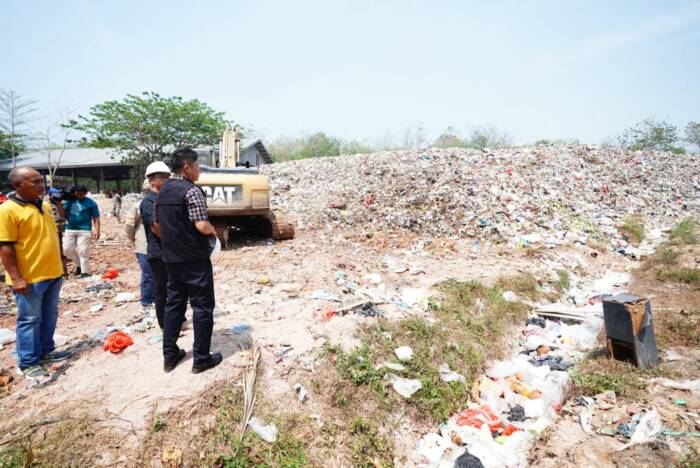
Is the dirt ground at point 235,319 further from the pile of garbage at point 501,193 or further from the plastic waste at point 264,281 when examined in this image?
the pile of garbage at point 501,193

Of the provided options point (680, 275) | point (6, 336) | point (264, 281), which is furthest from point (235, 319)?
point (680, 275)

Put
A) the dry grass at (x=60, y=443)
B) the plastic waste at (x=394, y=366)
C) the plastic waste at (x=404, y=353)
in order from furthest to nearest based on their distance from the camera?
the plastic waste at (x=404, y=353)
the plastic waste at (x=394, y=366)
the dry grass at (x=60, y=443)

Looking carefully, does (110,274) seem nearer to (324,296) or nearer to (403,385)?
(324,296)

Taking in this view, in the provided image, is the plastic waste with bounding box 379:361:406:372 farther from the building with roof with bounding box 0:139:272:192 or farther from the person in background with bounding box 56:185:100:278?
the building with roof with bounding box 0:139:272:192

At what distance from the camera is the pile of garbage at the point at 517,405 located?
2541 millimetres

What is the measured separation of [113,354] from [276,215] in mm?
5179

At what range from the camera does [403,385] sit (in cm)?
288

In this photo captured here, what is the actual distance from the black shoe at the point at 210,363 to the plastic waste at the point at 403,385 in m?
1.29

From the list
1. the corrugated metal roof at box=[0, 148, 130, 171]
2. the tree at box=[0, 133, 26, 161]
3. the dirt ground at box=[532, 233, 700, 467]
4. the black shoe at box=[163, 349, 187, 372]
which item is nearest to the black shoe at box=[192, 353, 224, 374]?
the black shoe at box=[163, 349, 187, 372]

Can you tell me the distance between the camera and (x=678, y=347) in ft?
11.9

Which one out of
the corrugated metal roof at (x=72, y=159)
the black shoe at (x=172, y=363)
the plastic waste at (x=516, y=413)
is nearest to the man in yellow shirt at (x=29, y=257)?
the black shoe at (x=172, y=363)

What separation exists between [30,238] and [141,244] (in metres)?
1.23

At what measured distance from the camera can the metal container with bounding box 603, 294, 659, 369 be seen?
320cm

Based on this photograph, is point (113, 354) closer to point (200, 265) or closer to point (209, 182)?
point (200, 265)
